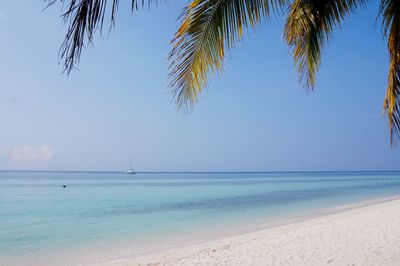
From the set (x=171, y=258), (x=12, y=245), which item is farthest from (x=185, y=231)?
(x=12, y=245)

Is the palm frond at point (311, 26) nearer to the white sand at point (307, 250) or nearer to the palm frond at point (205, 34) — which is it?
the palm frond at point (205, 34)

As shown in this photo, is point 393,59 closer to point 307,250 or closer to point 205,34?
point 205,34

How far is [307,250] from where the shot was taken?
692 centimetres

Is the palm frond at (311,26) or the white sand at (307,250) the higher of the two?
the palm frond at (311,26)

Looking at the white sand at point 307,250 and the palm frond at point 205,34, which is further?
the white sand at point 307,250

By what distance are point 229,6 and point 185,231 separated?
34.4ft

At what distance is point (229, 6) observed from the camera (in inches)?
94.0

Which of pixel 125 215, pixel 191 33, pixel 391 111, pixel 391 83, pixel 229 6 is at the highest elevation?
pixel 229 6

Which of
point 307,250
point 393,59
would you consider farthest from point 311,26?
point 307,250

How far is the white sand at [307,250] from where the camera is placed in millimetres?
6133

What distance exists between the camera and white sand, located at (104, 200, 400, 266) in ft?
20.1

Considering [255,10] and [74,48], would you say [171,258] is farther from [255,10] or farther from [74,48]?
[74,48]

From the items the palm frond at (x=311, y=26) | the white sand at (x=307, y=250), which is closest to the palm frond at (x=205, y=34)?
the palm frond at (x=311, y=26)

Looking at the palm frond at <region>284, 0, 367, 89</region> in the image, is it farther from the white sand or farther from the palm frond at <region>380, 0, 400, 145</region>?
the white sand
